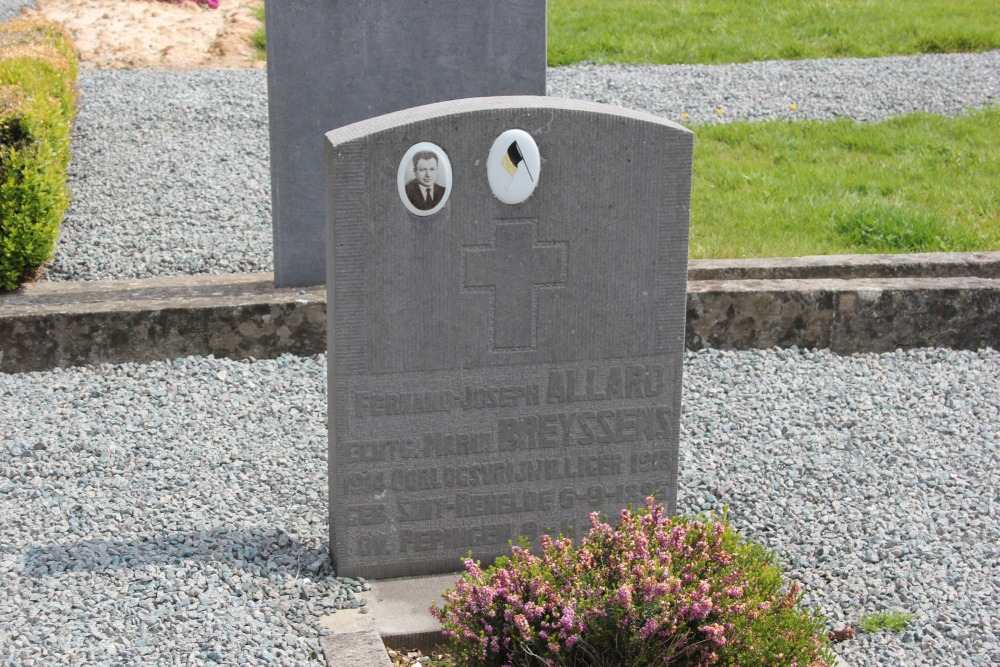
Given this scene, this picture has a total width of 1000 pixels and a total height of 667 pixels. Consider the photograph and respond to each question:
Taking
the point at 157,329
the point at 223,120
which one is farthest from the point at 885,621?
the point at 223,120

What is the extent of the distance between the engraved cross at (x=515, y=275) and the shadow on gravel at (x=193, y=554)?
926 millimetres

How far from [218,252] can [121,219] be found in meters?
0.84

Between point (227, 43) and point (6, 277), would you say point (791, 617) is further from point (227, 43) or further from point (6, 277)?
point (227, 43)

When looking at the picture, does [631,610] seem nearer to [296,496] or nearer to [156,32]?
[296,496]

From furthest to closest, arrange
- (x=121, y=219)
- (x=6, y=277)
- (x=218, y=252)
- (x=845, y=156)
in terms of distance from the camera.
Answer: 1. (x=845, y=156)
2. (x=121, y=219)
3. (x=218, y=252)
4. (x=6, y=277)

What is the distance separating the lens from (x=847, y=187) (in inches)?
309

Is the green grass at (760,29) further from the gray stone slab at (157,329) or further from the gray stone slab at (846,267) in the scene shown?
the gray stone slab at (157,329)

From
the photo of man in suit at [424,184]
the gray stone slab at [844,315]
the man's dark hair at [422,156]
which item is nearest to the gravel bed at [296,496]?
the gray stone slab at [844,315]

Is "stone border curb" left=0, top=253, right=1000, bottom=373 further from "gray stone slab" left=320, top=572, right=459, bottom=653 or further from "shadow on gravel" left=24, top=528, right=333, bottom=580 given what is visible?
"gray stone slab" left=320, top=572, right=459, bottom=653

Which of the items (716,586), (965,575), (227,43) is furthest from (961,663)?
(227,43)

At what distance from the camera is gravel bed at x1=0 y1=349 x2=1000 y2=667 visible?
3.44m

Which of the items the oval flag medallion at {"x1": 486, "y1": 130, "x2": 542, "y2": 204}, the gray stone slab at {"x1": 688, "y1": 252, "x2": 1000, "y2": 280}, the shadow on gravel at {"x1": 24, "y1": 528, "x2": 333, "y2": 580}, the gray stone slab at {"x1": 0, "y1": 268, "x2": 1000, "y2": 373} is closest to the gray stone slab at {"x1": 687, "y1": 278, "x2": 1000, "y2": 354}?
the gray stone slab at {"x1": 0, "y1": 268, "x2": 1000, "y2": 373}

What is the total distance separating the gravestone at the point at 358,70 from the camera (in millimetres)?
5820

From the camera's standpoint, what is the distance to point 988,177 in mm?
8062
